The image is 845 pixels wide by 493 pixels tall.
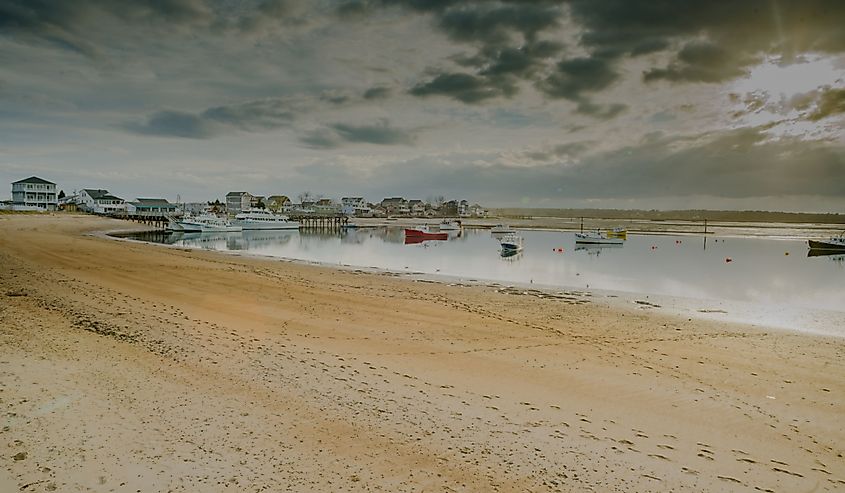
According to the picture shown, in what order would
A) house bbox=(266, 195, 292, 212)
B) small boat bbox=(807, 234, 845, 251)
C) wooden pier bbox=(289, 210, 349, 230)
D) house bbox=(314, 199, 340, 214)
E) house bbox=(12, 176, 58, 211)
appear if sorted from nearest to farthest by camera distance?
small boat bbox=(807, 234, 845, 251) → house bbox=(12, 176, 58, 211) → wooden pier bbox=(289, 210, 349, 230) → house bbox=(314, 199, 340, 214) → house bbox=(266, 195, 292, 212)

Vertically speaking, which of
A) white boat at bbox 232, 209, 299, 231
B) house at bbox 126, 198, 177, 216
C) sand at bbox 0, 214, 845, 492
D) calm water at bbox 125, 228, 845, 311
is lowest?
calm water at bbox 125, 228, 845, 311

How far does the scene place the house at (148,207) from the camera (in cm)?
11429

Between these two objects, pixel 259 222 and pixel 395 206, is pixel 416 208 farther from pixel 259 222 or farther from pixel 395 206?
pixel 259 222

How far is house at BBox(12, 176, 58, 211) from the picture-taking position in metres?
96.2

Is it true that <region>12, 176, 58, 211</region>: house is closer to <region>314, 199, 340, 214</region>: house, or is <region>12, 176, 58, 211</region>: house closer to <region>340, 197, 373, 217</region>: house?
<region>314, 199, 340, 214</region>: house

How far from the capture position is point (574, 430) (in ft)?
19.4

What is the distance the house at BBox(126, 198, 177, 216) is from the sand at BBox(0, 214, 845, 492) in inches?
4596

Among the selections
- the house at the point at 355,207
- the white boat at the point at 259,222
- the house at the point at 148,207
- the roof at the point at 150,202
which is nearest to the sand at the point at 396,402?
the white boat at the point at 259,222

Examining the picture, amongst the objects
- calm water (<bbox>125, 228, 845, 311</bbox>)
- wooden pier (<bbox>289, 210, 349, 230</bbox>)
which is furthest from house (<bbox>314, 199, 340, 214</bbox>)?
calm water (<bbox>125, 228, 845, 311</bbox>)

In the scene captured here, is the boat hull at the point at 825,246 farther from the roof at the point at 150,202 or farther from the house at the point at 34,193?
the house at the point at 34,193

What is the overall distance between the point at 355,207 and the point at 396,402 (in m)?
160

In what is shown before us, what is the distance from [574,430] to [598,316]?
913 cm

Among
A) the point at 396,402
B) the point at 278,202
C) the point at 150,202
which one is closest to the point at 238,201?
the point at 278,202

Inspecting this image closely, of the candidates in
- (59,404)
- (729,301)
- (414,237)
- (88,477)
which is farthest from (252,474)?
(414,237)
